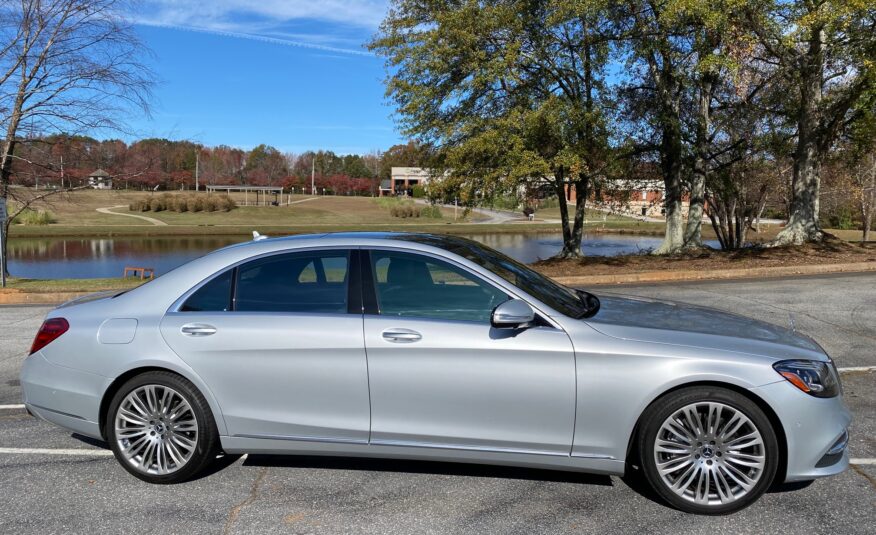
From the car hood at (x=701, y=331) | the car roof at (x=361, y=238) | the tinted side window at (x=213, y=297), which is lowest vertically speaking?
the car hood at (x=701, y=331)

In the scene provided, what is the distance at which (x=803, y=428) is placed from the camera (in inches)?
134

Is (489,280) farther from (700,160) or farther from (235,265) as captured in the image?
(700,160)

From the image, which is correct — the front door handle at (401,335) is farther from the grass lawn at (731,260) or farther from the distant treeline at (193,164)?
the distant treeline at (193,164)

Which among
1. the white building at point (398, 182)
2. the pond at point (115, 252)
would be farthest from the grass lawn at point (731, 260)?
the white building at point (398, 182)

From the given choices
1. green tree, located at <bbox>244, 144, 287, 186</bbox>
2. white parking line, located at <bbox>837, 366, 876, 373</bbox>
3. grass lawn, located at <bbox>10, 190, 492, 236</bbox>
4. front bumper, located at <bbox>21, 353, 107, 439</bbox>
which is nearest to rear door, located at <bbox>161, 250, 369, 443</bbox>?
front bumper, located at <bbox>21, 353, 107, 439</bbox>

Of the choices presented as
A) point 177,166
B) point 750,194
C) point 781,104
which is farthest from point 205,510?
point 177,166

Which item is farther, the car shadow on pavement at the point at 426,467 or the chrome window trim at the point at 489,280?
the car shadow on pavement at the point at 426,467

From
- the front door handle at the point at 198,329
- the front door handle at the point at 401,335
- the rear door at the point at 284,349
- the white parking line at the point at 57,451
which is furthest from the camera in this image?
the white parking line at the point at 57,451

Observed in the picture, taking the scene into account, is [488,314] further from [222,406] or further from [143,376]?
[143,376]

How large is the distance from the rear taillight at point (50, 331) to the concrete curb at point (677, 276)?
1054cm

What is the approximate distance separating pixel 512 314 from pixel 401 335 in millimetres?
665

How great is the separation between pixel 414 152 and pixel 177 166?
329 ft

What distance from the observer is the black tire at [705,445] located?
3.43 m

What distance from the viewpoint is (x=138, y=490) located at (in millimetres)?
3900
